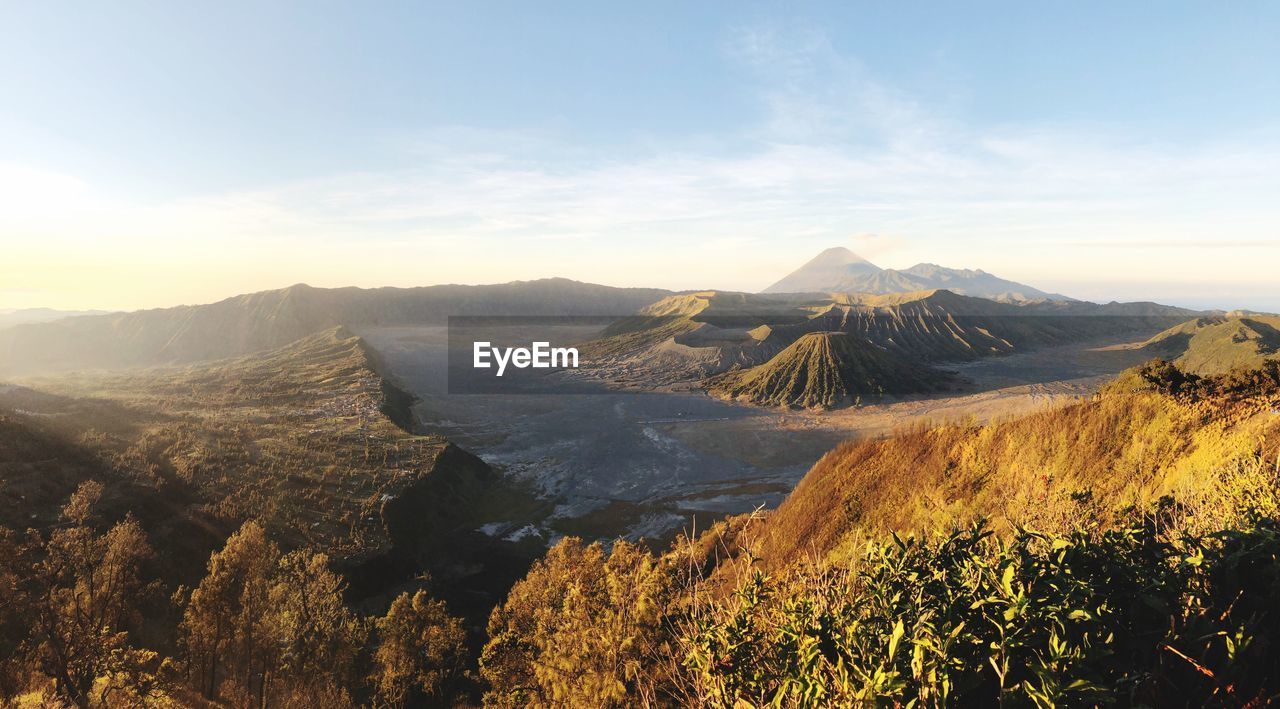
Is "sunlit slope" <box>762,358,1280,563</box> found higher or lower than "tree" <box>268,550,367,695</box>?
higher

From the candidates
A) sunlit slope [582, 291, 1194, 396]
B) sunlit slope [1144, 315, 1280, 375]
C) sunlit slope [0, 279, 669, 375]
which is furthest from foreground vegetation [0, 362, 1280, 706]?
sunlit slope [0, 279, 669, 375]

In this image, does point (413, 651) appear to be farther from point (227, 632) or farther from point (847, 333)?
point (847, 333)

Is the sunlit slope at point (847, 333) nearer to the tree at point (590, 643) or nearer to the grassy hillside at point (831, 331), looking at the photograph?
the grassy hillside at point (831, 331)

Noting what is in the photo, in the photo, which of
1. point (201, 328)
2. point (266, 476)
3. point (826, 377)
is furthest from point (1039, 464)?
point (201, 328)

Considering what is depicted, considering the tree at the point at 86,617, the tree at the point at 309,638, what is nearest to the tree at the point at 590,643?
the tree at the point at 309,638

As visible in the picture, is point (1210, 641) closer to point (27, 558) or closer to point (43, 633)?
point (43, 633)

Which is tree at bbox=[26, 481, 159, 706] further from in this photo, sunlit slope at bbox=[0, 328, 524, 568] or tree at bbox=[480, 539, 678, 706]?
sunlit slope at bbox=[0, 328, 524, 568]

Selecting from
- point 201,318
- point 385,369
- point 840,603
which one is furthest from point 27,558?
point 201,318
